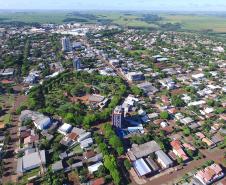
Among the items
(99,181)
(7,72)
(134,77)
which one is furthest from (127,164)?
(7,72)

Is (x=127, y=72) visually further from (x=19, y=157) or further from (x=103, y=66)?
(x=19, y=157)

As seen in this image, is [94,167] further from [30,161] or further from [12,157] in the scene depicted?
[12,157]

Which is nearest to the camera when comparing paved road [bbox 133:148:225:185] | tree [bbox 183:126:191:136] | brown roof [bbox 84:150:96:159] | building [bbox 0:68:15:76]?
paved road [bbox 133:148:225:185]

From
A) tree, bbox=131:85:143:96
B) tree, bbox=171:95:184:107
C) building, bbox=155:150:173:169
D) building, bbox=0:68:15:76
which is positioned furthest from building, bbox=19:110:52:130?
building, bbox=0:68:15:76

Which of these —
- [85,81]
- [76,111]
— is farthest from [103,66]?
[76,111]

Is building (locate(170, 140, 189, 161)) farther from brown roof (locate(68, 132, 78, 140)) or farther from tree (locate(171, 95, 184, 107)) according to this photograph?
brown roof (locate(68, 132, 78, 140))

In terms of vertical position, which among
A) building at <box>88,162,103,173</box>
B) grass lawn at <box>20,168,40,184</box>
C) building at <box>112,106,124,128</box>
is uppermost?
building at <box>112,106,124,128</box>
